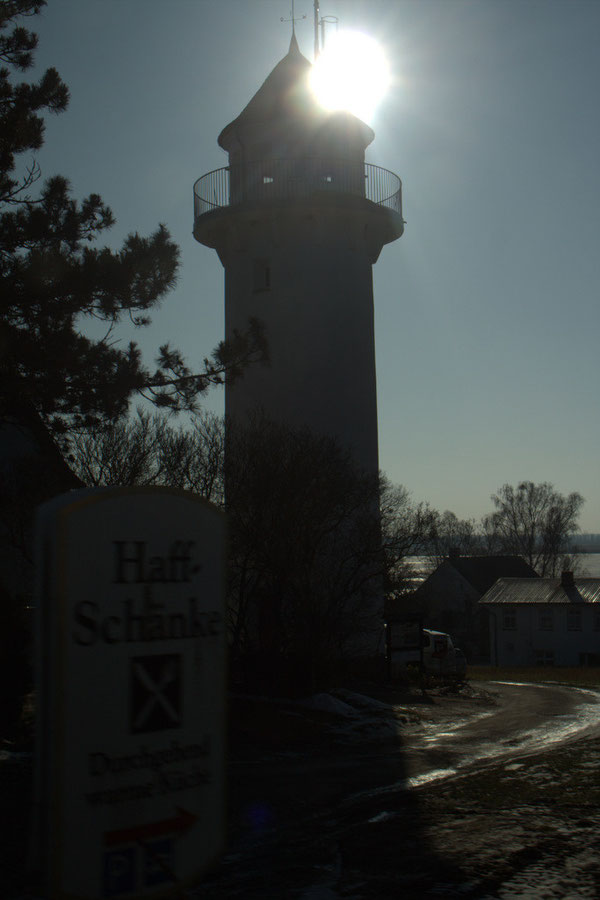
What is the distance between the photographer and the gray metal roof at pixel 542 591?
205 ft

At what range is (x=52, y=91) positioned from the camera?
15.0 metres

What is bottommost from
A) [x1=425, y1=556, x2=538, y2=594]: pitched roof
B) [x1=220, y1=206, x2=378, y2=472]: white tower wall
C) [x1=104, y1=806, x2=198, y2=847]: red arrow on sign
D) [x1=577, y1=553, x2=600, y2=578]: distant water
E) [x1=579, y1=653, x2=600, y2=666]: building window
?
[x1=579, y1=653, x2=600, y2=666]: building window

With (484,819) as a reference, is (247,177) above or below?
above

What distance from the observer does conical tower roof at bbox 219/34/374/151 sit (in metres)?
27.9

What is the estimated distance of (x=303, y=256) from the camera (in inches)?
1120

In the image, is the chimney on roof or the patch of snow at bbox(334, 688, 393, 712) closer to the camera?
the patch of snow at bbox(334, 688, 393, 712)

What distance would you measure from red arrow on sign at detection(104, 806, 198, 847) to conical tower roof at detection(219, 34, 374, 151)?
25.8 metres

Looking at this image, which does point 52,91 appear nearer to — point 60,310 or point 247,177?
point 60,310

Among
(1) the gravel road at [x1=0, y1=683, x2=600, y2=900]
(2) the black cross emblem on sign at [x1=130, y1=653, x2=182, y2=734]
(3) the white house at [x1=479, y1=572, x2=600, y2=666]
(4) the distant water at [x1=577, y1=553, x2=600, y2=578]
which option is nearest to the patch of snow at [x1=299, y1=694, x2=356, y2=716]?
(1) the gravel road at [x1=0, y1=683, x2=600, y2=900]

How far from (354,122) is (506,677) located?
71.4 ft

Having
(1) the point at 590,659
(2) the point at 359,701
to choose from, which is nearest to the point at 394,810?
(2) the point at 359,701

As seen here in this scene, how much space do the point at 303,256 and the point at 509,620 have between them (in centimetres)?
4220

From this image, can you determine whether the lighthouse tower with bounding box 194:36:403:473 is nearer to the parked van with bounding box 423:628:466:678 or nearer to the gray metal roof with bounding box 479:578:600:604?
the parked van with bounding box 423:628:466:678

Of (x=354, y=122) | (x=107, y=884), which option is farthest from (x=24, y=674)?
(x=354, y=122)
